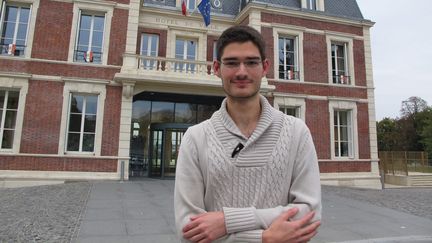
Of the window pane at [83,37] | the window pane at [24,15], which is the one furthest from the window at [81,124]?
the window pane at [24,15]

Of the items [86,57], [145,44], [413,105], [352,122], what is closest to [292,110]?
[352,122]

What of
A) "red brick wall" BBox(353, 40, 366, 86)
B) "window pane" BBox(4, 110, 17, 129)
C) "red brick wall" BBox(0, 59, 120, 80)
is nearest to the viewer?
"window pane" BBox(4, 110, 17, 129)

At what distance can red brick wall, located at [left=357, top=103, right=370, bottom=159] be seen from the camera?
50.2 ft

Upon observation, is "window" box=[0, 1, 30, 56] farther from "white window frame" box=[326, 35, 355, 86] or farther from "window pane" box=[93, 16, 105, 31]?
"white window frame" box=[326, 35, 355, 86]

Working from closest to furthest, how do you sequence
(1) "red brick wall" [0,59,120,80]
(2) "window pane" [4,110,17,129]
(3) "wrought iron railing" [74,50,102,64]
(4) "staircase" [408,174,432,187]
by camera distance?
(2) "window pane" [4,110,17,129] < (1) "red brick wall" [0,59,120,80] < (3) "wrought iron railing" [74,50,102,64] < (4) "staircase" [408,174,432,187]

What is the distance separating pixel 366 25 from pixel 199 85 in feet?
33.7

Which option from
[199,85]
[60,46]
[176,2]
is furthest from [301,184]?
[176,2]

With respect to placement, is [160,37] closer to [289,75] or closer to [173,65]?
[173,65]

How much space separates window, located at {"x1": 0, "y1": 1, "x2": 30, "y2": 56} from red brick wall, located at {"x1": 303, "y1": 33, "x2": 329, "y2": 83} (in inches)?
498

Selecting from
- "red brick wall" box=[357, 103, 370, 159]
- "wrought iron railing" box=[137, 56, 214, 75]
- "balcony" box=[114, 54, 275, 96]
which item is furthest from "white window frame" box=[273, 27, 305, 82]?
"red brick wall" box=[357, 103, 370, 159]

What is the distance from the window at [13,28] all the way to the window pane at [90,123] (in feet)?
12.3

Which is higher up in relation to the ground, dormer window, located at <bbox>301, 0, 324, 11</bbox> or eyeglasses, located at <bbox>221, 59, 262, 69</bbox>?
dormer window, located at <bbox>301, 0, 324, 11</bbox>

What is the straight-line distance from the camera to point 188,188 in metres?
1.44

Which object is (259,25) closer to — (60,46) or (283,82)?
(283,82)
